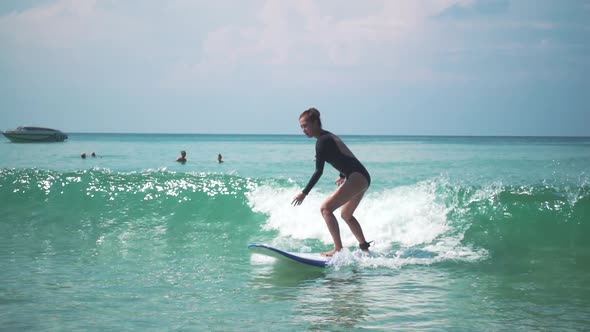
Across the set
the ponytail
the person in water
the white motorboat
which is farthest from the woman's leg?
the white motorboat

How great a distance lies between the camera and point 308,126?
7.09m

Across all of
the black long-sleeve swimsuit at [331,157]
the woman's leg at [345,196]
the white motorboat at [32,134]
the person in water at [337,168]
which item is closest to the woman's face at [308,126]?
the person in water at [337,168]

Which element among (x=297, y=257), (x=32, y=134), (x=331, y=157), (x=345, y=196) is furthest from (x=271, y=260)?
(x=32, y=134)

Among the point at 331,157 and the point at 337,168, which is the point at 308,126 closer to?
the point at 331,157

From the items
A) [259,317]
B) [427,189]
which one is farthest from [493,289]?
[427,189]

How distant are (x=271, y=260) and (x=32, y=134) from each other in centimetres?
6718

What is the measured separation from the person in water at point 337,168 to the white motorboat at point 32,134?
66361mm

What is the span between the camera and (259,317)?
5.30 m

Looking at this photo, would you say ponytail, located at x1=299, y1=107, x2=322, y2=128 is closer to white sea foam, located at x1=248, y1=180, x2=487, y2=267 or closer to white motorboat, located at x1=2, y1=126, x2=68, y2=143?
white sea foam, located at x1=248, y1=180, x2=487, y2=267

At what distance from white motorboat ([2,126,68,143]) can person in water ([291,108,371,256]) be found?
6636cm

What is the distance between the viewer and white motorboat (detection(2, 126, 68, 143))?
6475 centimetres

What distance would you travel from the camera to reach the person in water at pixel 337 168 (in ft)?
23.2

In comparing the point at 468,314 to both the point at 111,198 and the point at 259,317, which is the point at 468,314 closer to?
the point at 259,317

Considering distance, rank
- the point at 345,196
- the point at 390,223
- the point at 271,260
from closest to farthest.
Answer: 1. the point at 345,196
2. the point at 271,260
3. the point at 390,223
